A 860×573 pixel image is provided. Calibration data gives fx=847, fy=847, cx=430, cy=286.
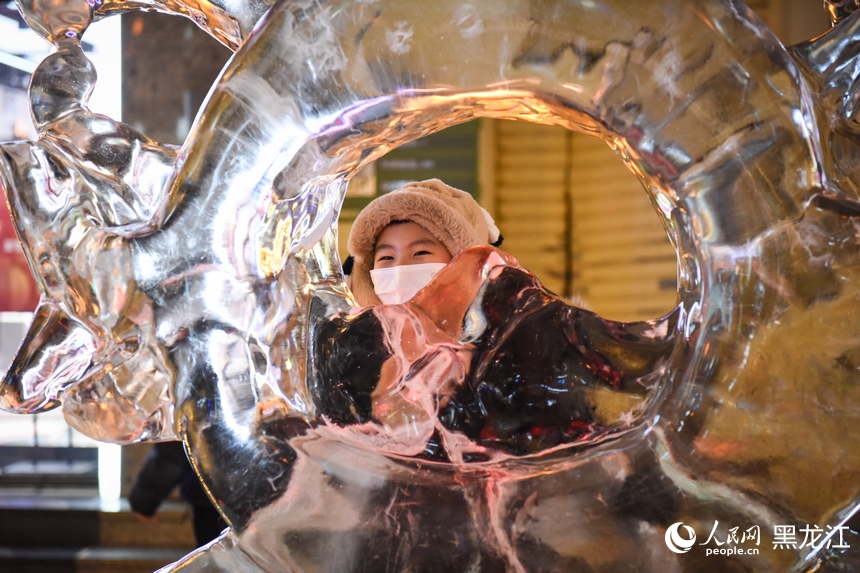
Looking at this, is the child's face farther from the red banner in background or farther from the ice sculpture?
the red banner in background

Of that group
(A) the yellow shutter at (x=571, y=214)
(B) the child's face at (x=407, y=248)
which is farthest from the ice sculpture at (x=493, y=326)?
(A) the yellow shutter at (x=571, y=214)

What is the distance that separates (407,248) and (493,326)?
0.78 meters

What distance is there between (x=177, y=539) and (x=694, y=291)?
2446 millimetres

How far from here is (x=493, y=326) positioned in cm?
31

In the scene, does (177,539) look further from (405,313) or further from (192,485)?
(405,313)

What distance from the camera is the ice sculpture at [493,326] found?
292mm

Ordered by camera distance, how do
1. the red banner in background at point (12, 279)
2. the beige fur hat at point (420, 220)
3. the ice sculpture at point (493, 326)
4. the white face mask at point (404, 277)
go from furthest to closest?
1. the red banner in background at point (12, 279)
2. the beige fur hat at point (420, 220)
3. the white face mask at point (404, 277)
4. the ice sculpture at point (493, 326)

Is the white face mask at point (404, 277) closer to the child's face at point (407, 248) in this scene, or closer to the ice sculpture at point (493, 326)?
the child's face at point (407, 248)

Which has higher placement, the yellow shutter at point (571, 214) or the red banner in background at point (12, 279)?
the yellow shutter at point (571, 214)

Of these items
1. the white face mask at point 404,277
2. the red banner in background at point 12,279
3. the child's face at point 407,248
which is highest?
the child's face at point 407,248

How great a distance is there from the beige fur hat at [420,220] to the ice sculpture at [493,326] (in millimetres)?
700

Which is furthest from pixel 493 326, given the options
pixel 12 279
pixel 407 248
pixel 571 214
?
pixel 12 279

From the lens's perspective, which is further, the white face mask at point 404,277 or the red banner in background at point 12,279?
the red banner in background at point 12,279

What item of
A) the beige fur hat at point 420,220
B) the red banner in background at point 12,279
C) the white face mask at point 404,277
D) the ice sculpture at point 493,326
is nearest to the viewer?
the ice sculpture at point 493,326
